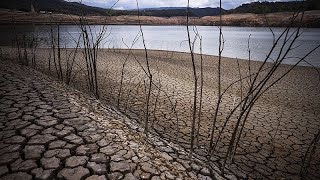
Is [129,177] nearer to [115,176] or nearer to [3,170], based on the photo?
[115,176]

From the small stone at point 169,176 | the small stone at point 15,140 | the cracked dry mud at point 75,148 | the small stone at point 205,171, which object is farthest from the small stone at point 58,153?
the small stone at point 205,171

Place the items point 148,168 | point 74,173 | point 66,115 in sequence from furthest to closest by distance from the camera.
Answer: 1. point 66,115
2. point 148,168
3. point 74,173

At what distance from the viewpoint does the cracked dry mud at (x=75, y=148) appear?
6.86 feet

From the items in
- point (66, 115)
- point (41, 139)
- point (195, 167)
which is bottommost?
point (195, 167)

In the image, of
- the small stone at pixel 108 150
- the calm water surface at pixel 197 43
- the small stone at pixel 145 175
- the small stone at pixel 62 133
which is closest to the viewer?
the small stone at pixel 145 175

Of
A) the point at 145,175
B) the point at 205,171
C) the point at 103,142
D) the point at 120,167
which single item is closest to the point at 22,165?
the point at 103,142

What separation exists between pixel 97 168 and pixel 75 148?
44cm

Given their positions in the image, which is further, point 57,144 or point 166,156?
point 166,156

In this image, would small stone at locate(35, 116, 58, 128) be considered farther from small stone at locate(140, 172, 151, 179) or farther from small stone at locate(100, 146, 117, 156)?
small stone at locate(140, 172, 151, 179)

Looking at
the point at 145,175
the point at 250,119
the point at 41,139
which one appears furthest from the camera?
the point at 250,119

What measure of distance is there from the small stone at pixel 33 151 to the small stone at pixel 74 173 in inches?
15.3

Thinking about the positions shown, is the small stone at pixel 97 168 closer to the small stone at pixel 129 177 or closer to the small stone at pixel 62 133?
the small stone at pixel 129 177

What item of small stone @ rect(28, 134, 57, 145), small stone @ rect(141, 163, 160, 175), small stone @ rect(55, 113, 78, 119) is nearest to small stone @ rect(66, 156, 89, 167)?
small stone @ rect(28, 134, 57, 145)

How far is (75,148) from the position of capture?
2.42 meters
